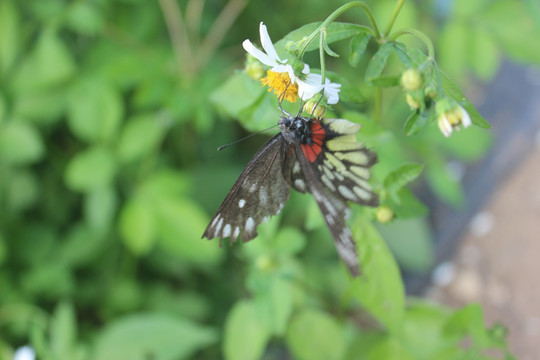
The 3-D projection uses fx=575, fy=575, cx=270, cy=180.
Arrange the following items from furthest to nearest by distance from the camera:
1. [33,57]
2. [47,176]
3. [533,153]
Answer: [533,153], [47,176], [33,57]

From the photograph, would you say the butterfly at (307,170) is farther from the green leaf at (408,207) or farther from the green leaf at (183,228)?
the green leaf at (183,228)

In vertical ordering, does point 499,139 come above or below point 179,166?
below

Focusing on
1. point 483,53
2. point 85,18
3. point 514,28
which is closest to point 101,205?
point 85,18

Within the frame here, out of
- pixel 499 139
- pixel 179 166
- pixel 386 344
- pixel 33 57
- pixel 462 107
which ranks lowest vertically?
pixel 386 344

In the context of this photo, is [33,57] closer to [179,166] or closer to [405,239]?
[179,166]

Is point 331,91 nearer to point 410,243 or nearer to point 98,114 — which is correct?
point 98,114

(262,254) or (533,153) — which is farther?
(533,153)

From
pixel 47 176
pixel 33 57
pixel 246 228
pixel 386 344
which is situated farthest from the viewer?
pixel 47 176

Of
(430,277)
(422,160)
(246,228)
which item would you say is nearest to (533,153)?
(422,160)

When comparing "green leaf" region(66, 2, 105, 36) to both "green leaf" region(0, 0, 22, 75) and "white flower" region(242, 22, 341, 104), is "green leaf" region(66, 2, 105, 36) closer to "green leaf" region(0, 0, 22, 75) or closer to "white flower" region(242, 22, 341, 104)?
"green leaf" region(0, 0, 22, 75)
